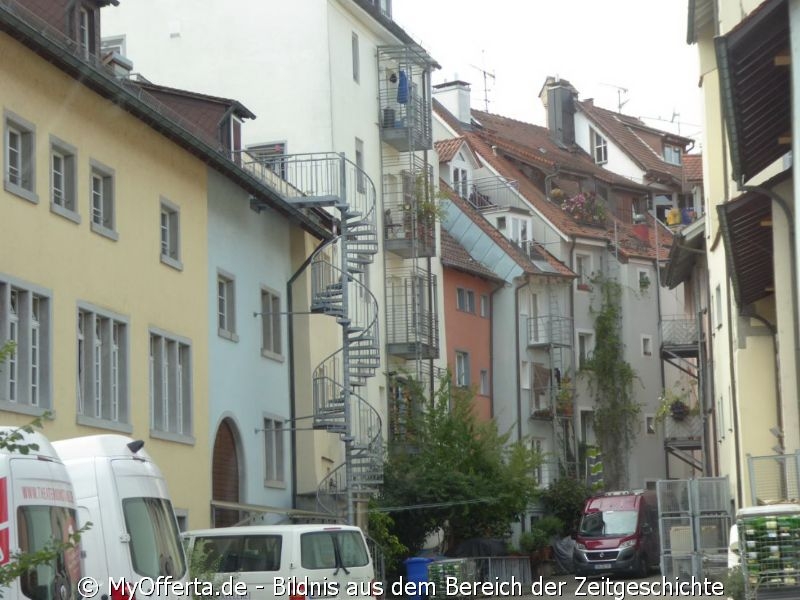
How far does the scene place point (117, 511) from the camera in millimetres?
14758

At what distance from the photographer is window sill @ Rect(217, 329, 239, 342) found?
29.7 m

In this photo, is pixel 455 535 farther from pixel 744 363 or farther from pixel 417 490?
pixel 744 363

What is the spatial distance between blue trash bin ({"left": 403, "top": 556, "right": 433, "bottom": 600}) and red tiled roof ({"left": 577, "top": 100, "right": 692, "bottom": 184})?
115ft

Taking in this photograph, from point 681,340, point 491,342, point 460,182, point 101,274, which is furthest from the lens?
point 460,182

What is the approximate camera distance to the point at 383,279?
144 feet

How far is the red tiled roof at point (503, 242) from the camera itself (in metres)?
56.6

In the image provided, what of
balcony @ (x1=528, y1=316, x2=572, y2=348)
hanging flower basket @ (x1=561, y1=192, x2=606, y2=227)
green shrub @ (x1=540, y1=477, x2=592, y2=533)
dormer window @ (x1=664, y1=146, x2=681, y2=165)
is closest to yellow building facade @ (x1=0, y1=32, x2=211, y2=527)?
green shrub @ (x1=540, y1=477, x2=592, y2=533)

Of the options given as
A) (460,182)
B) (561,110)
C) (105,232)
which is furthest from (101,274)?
(561,110)

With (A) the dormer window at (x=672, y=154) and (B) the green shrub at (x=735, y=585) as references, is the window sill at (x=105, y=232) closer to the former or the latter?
(B) the green shrub at (x=735, y=585)

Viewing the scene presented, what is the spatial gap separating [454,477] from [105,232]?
1604cm

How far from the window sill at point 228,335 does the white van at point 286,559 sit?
9.28 metres

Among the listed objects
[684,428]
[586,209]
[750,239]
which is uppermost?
[586,209]

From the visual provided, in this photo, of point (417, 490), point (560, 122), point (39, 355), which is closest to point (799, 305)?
point (39, 355)

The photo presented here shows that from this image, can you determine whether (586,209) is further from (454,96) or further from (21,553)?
(21,553)
